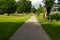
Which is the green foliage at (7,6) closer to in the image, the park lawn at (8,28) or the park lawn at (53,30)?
the park lawn at (8,28)

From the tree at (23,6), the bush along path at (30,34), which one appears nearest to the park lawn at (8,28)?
the bush along path at (30,34)

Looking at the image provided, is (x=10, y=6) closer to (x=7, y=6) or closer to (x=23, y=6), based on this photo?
(x=7, y=6)

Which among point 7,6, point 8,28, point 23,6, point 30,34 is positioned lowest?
point 23,6

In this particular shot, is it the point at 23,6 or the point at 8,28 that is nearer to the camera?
the point at 8,28

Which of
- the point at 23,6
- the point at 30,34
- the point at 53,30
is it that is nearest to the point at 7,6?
the point at 23,6

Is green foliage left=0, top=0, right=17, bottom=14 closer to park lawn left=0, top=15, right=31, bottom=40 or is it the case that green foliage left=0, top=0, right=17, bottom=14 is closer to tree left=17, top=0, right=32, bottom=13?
tree left=17, top=0, right=32, bottom=13

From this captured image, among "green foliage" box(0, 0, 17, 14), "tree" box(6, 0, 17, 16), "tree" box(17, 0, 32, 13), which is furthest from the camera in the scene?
"tree" box(17, 0, 32, 13)

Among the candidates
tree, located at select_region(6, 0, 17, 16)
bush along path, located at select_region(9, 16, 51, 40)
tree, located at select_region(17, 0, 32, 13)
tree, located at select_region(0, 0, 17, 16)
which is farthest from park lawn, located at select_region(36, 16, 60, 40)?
tree, located at select_region(17, 0, 32, 13)

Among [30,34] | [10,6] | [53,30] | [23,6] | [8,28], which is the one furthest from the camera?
[23,6]

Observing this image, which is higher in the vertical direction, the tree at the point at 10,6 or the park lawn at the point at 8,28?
the park lawn at the point at 8,28

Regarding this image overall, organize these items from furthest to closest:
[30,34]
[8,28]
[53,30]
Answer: [8,28], [53,30], [30,34]

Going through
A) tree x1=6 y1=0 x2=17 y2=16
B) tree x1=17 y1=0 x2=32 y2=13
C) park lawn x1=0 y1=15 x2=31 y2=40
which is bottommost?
tree x1=17 y1=0 x2=32 y2=13

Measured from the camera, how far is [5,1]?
257 feet

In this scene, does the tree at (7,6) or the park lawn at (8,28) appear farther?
the tree at (7,6)
